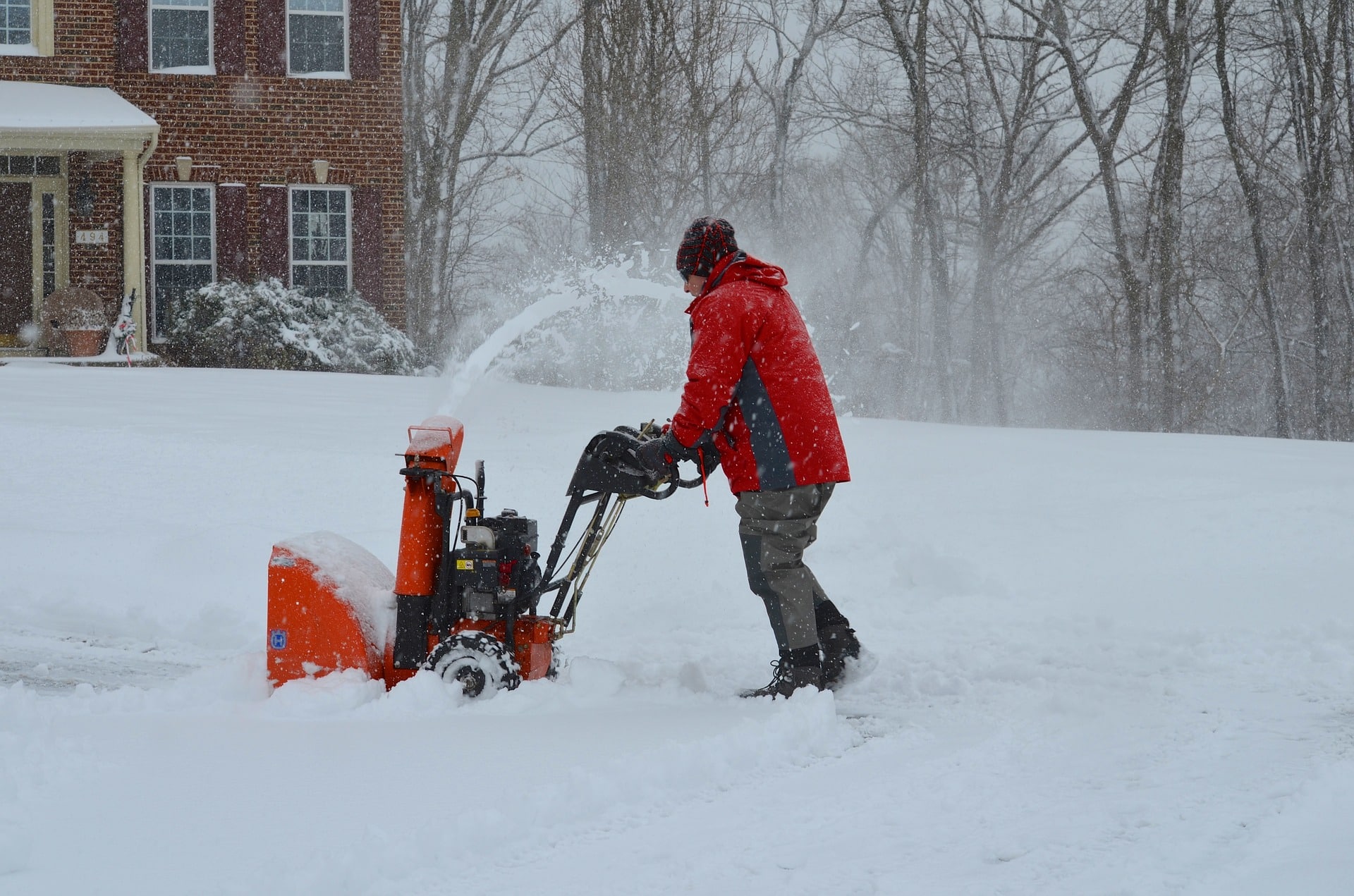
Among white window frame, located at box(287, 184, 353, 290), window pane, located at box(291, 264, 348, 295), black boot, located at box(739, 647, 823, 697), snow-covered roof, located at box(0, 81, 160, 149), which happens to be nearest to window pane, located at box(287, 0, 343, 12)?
white window frame, located at box(287, 184, 353, 290)

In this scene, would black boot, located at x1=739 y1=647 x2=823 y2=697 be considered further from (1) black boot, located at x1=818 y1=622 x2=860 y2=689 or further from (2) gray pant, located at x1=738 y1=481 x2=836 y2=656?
(1) black boot, located at x1=818 y1=622 x2=860 y2=689

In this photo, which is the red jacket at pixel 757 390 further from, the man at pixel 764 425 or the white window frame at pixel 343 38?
the white window frame at pixel 343 38

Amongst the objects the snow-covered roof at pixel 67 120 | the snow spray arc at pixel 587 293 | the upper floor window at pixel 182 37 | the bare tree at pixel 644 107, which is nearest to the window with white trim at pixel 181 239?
the snow-covered roof at pixel 67 120

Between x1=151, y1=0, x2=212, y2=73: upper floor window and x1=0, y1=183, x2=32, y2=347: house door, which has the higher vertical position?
x1=151, y1=0, x2=212, y2=73: upper floor window

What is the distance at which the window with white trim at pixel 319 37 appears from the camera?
16953mm

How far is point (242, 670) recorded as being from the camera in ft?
14.4

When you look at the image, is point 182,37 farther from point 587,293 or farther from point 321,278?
point 587,293

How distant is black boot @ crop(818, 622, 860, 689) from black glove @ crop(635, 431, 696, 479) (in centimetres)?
95

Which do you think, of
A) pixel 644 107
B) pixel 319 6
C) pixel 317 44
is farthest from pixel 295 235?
pixel 644 107

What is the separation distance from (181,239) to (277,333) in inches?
98.7

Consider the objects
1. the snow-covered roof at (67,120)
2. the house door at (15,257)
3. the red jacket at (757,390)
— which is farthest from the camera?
the house door at (15,257)

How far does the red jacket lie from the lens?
421 cm

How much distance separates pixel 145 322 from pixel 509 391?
723 cm

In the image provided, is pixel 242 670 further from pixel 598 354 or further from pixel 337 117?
pixel 337 117
